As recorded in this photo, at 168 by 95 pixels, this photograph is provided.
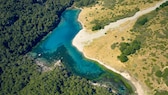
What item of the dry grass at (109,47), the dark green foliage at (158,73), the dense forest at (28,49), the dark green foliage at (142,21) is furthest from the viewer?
the dark green foliage at (142,21)

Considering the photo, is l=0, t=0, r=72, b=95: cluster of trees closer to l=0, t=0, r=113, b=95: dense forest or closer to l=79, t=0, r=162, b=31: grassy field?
l=0, t=0, r=113, b=95: dense forest

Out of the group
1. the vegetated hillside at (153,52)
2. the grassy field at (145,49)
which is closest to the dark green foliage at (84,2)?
the grassy field at (145,49)

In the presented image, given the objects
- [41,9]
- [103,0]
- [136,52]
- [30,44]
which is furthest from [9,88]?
[103,0]

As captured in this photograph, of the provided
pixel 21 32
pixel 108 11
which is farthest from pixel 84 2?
pixel 21 32

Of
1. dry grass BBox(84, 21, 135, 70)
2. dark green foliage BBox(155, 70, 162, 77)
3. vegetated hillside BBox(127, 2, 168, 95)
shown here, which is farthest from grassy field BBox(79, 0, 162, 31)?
dark green foliage BBox(155, 70, 162, 77)

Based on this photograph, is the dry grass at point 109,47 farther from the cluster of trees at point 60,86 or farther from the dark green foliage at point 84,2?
the dark green foliage at point 84,2

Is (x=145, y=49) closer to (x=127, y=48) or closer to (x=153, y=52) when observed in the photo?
(x=153, y=52)

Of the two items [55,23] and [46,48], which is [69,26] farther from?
[46,48]
